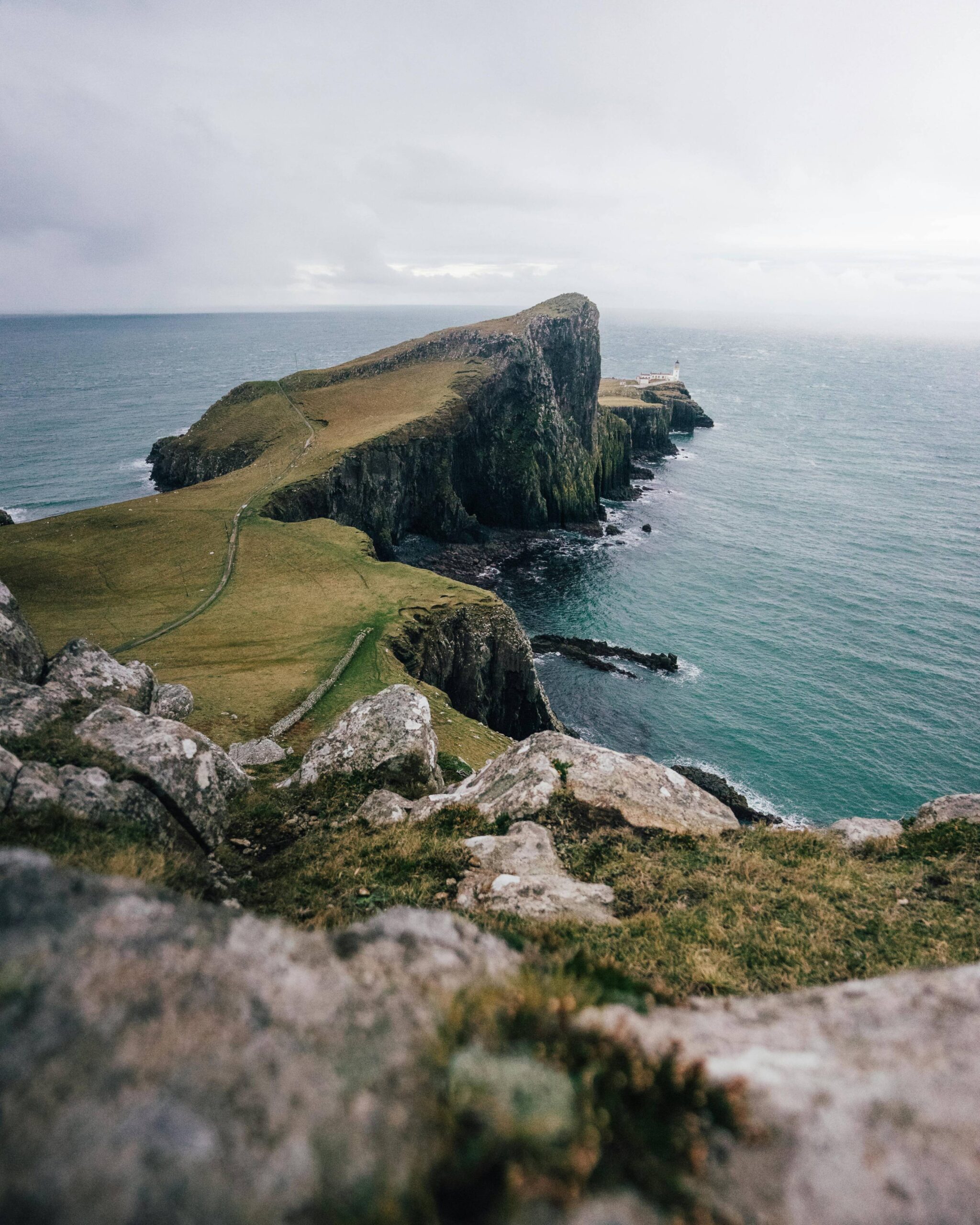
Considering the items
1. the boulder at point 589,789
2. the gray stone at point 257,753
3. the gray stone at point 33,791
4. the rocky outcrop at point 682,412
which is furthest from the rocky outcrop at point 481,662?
the rocky outcrop at point 682,412

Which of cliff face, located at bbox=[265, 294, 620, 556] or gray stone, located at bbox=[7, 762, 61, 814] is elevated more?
cliff face, located at bbox=[265, 294, 620, 556]

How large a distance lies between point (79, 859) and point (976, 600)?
3627 inches

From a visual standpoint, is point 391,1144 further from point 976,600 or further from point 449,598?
point 976,600

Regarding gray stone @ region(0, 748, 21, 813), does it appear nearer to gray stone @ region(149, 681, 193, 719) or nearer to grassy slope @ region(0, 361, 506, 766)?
gray stone @ region(149, 681, 193, 719)

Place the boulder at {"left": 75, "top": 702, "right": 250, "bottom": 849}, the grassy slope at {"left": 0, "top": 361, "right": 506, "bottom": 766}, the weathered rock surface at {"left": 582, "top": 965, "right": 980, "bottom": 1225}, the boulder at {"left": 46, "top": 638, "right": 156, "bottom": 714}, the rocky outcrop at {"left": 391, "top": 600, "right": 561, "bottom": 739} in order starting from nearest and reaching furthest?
the weathered rock surface at {"left": 582, "top": 965, "right": 980, "bottom": 1225}
the boulder at {"left": 75, "top": 702, "right": 250, "bottom": 849}
the boulder at {"left": 46, "top": 638, "right": 156, "bottom": 714}
the grassy slope at {"left": 0, "top": 361, "right": 506, "bottom": 766}
the rocky outcrop at {"left": 391, "top": 600, "right": 561, "bottom": 739}

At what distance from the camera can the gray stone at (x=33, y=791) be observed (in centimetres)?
1030

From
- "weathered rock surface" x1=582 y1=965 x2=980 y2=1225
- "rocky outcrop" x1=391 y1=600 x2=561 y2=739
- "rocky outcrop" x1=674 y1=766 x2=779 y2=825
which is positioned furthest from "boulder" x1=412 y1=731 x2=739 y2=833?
"rocky outcrop" x1=674 y1=766 x2=779 y2=825

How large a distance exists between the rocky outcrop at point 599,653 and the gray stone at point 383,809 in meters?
46.3

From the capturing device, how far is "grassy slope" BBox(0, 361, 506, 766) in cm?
3322

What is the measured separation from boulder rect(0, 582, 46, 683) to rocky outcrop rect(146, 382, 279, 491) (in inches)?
3050

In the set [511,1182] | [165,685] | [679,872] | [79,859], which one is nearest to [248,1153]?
[511,1182]

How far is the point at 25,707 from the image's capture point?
14.5m

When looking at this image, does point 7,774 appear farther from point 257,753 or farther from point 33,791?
point 257,753

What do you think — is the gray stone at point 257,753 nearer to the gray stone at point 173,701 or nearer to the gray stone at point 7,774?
the gray stone at point 173,701
